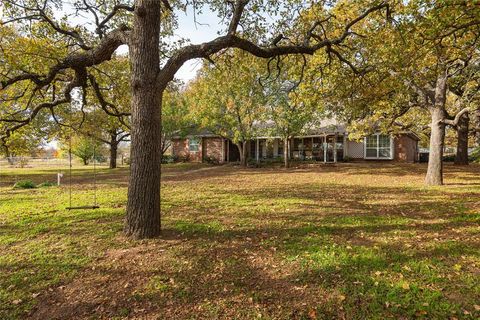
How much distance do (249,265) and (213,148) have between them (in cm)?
2899

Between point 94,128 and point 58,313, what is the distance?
55.6ft

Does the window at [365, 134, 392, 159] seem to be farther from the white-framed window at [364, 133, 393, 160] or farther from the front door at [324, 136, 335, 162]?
the front door at [324, 136, 335, 162]

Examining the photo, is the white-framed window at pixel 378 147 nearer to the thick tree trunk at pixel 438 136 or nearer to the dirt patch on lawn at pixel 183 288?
the thick tree trunk at pixel 438 136

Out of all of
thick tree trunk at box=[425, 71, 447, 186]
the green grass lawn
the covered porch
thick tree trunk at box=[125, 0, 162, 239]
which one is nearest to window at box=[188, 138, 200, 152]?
the covered porch

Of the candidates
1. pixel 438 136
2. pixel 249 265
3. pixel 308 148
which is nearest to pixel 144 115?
pixel 249 265

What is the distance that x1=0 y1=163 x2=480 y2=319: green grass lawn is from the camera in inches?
129

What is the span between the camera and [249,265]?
14.3 feet

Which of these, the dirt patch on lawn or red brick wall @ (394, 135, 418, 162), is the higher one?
red brick wall @ (394, 135, 418, 162)

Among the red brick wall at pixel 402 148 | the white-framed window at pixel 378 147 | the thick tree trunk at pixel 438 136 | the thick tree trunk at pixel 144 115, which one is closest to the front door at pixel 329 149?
the white-framed window at pixel 378 147

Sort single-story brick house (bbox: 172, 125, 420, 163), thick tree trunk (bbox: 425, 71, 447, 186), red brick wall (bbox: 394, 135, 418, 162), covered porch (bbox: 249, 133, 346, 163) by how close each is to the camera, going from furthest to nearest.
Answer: covered porch (bbox: 249, 133, 346, 163)
single-story brick house (bbox: 172, 125, 420, 163)
red brick wall (bbox: 394, 135, 418, 162)
thick tree trunk (bbox: 425, 71, 447, 186)

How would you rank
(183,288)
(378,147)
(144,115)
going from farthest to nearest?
1. (378,147)
2. (144,115)
3. (183,288)

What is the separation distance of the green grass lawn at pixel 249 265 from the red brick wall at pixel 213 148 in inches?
967

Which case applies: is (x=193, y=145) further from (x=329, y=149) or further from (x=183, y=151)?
(x=329, y=149)

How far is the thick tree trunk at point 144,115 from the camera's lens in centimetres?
520
